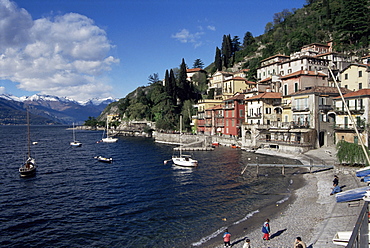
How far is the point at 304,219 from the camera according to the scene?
2119cm

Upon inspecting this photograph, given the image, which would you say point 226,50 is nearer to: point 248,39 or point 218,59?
point 218,59

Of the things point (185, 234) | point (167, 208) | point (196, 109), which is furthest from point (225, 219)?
point (196, 109)

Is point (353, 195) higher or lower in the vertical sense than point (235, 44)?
lower

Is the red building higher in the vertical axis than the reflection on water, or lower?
higher

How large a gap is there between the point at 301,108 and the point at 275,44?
231 feet

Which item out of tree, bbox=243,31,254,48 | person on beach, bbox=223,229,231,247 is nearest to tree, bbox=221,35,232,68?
tree, bbox=243,31,254,48

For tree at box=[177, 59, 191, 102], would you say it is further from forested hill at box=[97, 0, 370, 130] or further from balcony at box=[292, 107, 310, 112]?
balcony at box=[292, 107, 310, 112]

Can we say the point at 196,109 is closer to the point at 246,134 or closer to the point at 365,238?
the point at 246,134

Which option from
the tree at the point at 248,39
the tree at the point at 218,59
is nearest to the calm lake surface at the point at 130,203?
the tree at the point at 218,59

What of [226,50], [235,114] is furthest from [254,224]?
[226,50]

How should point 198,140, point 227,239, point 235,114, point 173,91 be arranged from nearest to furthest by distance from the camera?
point 227,239, point 235,114, point 198,140, point 173,91

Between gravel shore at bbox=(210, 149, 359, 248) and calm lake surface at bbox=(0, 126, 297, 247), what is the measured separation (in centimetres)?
235

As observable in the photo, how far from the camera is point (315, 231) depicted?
727 inches

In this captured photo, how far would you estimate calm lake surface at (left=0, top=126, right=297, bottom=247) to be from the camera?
2089 centimetres
